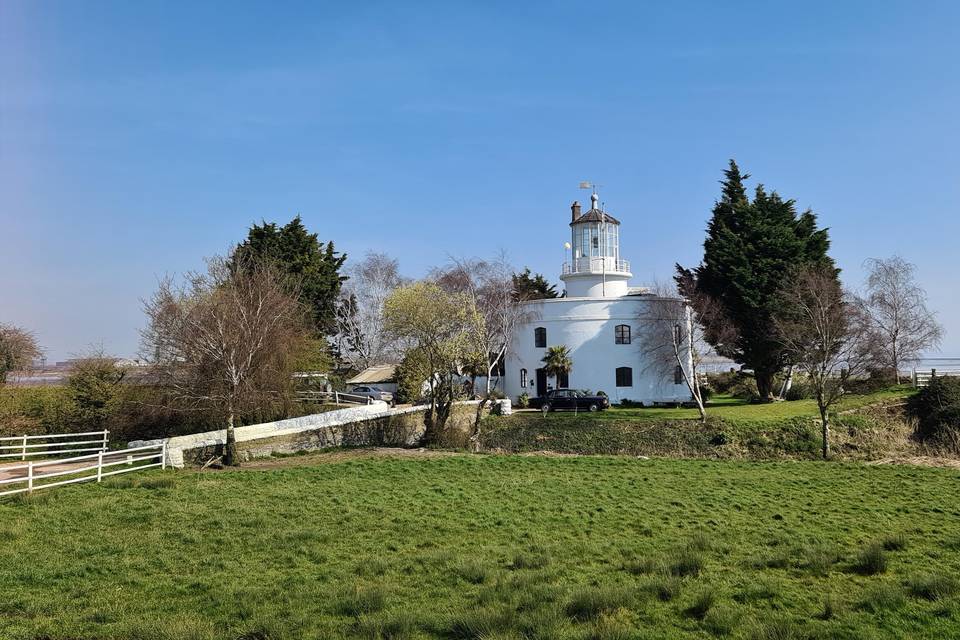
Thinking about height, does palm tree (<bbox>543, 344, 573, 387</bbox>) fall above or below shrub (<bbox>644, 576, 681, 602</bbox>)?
above

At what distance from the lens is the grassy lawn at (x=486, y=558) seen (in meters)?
6.89

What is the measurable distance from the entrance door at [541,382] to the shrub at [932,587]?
31.8 meters

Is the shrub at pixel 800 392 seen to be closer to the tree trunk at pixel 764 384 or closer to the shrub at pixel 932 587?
the tree trunk at pixel 764 384

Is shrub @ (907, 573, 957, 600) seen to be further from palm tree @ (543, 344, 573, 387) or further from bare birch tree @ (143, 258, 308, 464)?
palm tree @ (543, 344, 573, 387)

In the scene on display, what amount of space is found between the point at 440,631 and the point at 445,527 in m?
5.70

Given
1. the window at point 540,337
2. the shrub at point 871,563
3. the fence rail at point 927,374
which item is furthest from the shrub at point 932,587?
the window at point 540,337

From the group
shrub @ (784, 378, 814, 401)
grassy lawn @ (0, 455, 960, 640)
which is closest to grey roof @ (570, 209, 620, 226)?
shrub @ (784, 378, 814, 401)

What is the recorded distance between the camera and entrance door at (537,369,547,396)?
39.4 m

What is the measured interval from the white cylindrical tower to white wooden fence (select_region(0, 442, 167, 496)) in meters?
25.7

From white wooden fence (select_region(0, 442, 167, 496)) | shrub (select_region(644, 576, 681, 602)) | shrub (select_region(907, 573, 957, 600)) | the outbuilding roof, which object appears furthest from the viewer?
the outbuilding roof

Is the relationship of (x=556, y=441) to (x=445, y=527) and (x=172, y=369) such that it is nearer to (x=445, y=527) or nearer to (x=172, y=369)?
(x=172, y=369)

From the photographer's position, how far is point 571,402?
1387 inches

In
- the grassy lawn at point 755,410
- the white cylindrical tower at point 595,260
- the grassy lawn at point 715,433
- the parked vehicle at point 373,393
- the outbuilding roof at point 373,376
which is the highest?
the white cylindrical tower at point 595,260

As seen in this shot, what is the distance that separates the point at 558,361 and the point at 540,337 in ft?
7.89
